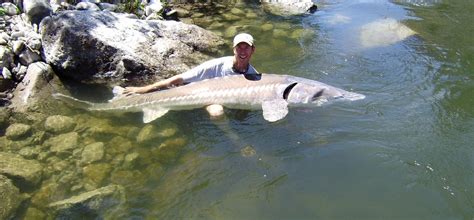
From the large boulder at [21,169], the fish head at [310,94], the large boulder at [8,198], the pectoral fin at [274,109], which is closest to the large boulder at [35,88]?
the large boulder at [21,169]

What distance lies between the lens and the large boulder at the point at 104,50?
6.59m

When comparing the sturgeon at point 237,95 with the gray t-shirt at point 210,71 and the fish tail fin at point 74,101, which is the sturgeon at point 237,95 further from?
the fish tail fin at point 74,101

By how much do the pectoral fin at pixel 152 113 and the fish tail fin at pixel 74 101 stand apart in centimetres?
89

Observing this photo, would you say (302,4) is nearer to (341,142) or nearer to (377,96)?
(377,96)

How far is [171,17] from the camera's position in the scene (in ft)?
30.6

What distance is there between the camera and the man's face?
5.43 metres

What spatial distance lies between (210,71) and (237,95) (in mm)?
597

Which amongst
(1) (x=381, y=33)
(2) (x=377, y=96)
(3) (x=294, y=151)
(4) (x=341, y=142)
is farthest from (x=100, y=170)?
(1) (x=381, y=33)

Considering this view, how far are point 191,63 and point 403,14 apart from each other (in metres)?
5.52

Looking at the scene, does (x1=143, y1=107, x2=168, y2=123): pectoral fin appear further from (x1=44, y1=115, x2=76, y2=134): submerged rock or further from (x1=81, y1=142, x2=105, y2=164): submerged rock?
(x1=44, y1=115, x2=76, y2=134): submerged rock

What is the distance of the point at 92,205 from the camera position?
13.3 ft

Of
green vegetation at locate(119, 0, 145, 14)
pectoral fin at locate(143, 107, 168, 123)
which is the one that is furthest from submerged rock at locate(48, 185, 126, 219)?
green vegetation at locate(119, 0, 145, 14)

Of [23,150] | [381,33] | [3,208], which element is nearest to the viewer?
[3,208]

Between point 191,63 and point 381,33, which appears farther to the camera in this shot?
point 381,33
